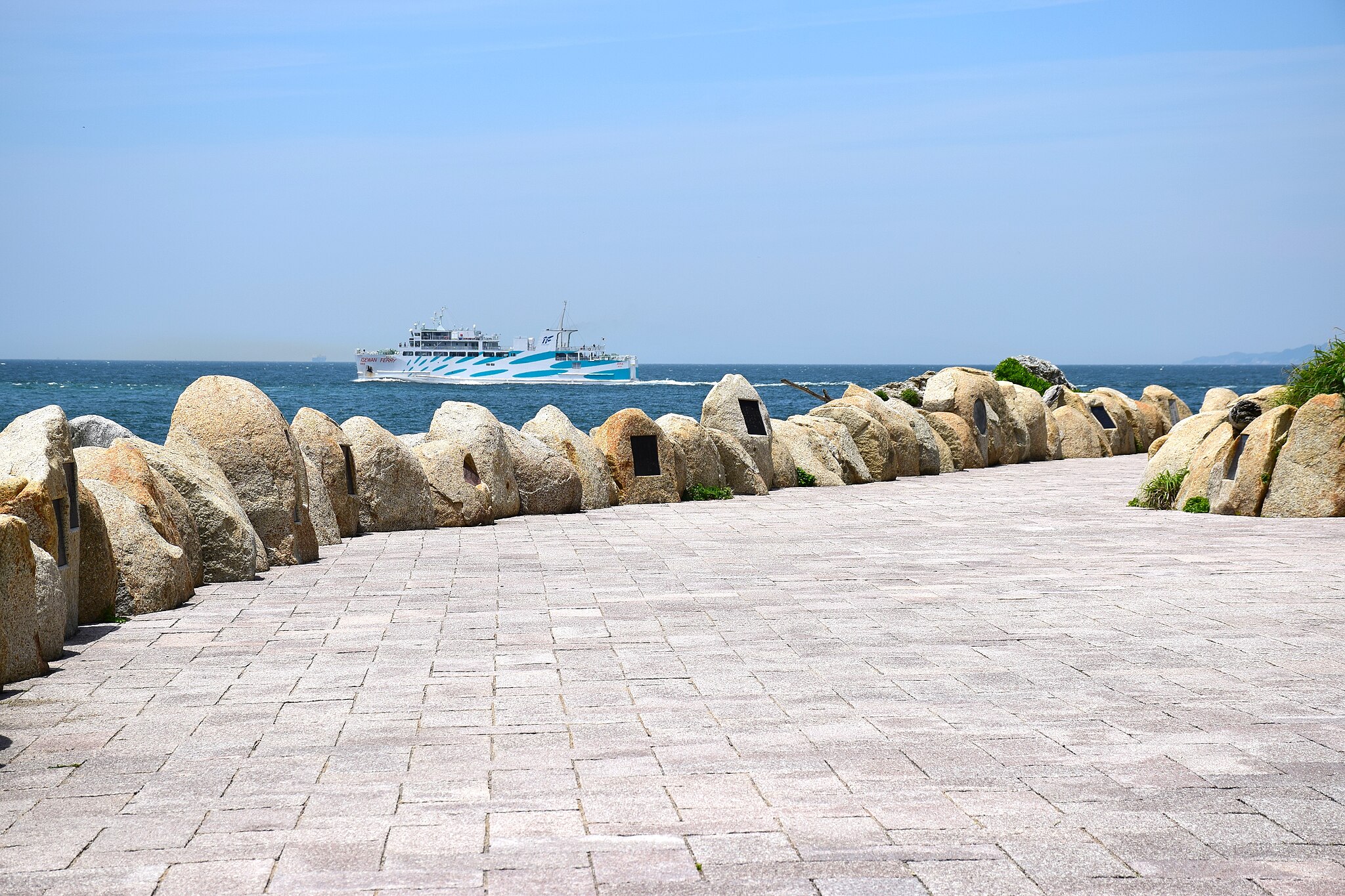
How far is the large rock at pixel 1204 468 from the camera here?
13.5m

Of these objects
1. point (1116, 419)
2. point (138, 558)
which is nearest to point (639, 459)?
point (138, 558)

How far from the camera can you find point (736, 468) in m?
16.4

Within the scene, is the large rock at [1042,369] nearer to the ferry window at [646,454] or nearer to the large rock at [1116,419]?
the large rock at [1116,419]

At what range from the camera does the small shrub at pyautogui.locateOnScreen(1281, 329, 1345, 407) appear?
1315 cm

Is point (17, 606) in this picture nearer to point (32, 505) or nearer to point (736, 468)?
point (32, 505)

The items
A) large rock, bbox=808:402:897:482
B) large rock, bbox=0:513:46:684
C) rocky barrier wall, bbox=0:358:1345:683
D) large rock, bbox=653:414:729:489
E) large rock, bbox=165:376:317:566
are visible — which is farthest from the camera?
large rock, bbox=808:402:897:482

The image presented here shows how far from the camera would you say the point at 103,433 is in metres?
10.6

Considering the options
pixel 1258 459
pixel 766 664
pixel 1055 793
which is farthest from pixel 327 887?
pixel 1258 459

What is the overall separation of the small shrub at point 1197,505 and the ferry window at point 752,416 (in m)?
6.04

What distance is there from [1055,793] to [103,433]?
9.20 metres

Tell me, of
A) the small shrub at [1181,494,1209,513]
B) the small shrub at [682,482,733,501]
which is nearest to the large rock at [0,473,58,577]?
the small shrub at [682,482,733,501]

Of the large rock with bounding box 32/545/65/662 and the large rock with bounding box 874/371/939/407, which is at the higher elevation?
the large rock with bounding box 874/371/939/407

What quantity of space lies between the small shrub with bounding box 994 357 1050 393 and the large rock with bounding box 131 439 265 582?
76.4 feet

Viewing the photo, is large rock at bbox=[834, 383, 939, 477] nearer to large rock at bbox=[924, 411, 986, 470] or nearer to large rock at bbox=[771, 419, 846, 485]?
large rock at bbox=[924, 411, 986, 470]
